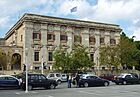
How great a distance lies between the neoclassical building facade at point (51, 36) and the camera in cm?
6231

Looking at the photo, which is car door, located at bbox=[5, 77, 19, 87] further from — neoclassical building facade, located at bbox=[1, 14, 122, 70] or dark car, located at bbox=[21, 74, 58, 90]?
neoclassical building facade, located at bbox=[1, 14, 122, 70]

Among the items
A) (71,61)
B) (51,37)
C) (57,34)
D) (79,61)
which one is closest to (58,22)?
(57,34)

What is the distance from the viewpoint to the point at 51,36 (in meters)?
65.2

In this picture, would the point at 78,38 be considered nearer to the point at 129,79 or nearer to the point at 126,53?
the point at 126,53

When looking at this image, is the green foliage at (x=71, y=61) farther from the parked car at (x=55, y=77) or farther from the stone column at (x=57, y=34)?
the parked car at (x=55, y=77)

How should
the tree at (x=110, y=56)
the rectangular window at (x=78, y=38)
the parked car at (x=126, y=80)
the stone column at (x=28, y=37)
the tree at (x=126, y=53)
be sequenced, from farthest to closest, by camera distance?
the rectangular window at (x=78, y=38) → the tree at (x=126, y=53) → the tree at (x=110, y=56) → the stone column at (x=28, y=37) → the parked car at (x=126, y=80)

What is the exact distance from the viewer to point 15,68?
214ft

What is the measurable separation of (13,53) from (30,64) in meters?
4.19

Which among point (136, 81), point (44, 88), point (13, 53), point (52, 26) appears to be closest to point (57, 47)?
point (52, 26)

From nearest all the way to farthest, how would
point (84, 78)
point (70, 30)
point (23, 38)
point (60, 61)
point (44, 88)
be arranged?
point (44, 88) → point (84, 78) → point (60, 61) → point (23, 38) → point (70, 30)

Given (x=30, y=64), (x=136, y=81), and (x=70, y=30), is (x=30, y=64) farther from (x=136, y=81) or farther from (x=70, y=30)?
(x=136, y=81)

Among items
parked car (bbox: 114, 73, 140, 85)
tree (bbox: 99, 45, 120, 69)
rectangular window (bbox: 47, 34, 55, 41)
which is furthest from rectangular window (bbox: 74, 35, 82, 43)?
parked car (bbox: 114, 73, 140, 85)

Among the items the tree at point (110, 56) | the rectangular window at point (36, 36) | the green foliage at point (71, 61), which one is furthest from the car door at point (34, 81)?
the tree at point (110, 56)

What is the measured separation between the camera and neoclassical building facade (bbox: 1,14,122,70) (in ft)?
204
